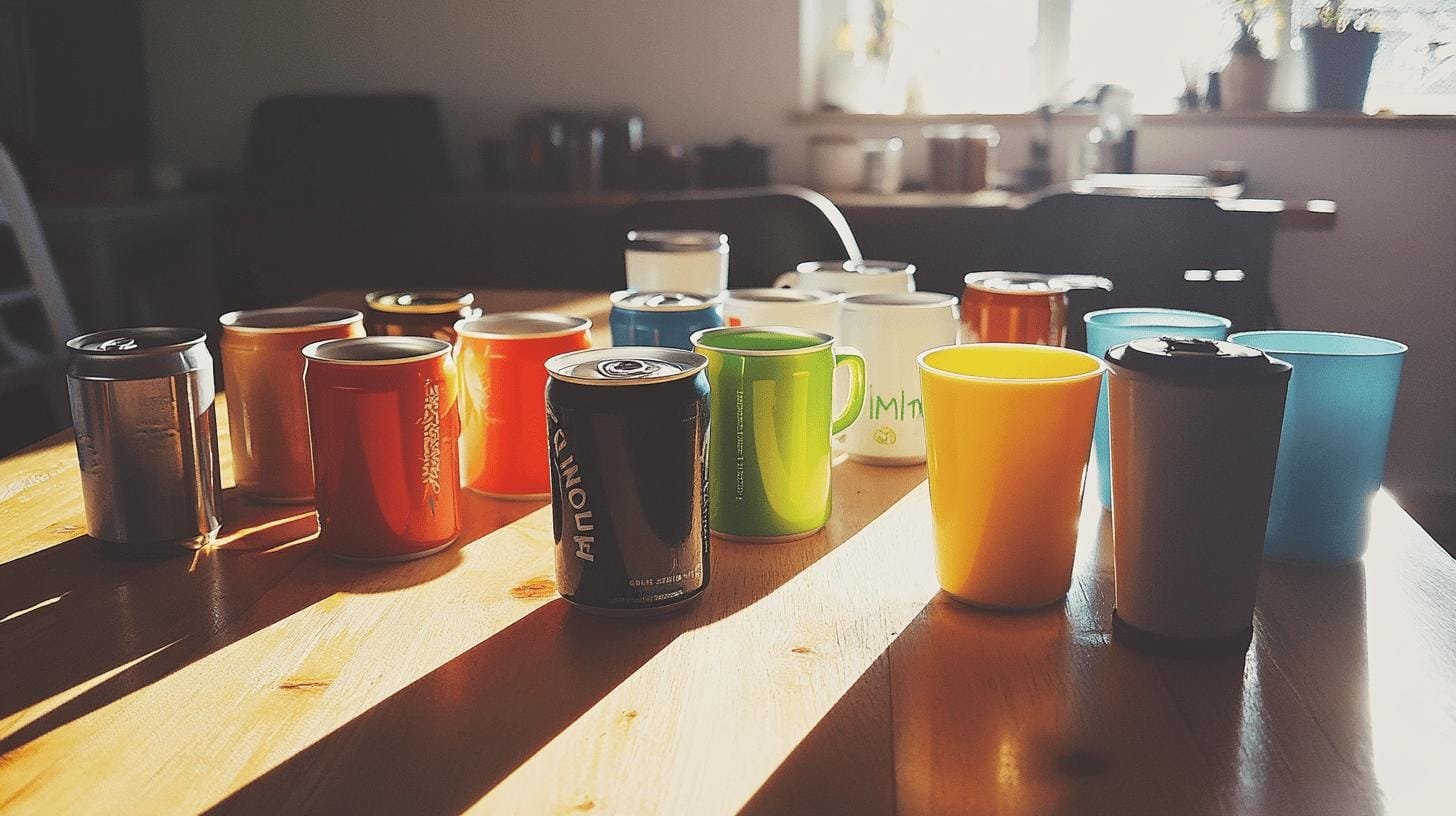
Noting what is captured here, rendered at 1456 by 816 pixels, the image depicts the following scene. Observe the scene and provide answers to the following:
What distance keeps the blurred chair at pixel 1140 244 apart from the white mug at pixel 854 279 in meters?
1.08

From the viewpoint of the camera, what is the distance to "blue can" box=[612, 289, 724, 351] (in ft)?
2.74

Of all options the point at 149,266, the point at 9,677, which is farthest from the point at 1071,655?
the point at 149,266

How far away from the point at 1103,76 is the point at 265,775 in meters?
3.43

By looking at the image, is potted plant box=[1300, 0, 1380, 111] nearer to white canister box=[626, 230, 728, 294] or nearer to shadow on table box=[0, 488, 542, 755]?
white canister box=[626, 230, 728, 294]

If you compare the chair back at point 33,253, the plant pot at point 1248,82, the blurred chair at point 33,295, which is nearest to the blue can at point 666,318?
the blurred chair at point 33,295

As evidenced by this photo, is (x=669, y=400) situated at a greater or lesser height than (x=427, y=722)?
greater

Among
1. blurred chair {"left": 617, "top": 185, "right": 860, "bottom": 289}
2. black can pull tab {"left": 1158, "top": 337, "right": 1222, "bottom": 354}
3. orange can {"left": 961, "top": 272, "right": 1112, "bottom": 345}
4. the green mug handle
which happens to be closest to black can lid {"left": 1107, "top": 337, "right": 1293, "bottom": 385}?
black can pull tab {"left": 1158, "top": 337, "right": 1222, "bottom": 354}

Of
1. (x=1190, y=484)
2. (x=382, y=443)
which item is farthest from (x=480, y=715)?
(x=1190, y=484)

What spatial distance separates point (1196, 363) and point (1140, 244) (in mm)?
1652

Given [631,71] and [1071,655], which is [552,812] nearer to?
[1071,655]

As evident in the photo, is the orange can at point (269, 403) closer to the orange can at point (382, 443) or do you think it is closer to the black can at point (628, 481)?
the orange can at point (382, 443)

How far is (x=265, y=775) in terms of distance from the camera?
0.46 meters

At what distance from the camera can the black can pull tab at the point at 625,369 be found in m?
0.58

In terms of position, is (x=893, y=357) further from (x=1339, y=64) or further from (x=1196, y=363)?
(x=1339, y=64)
